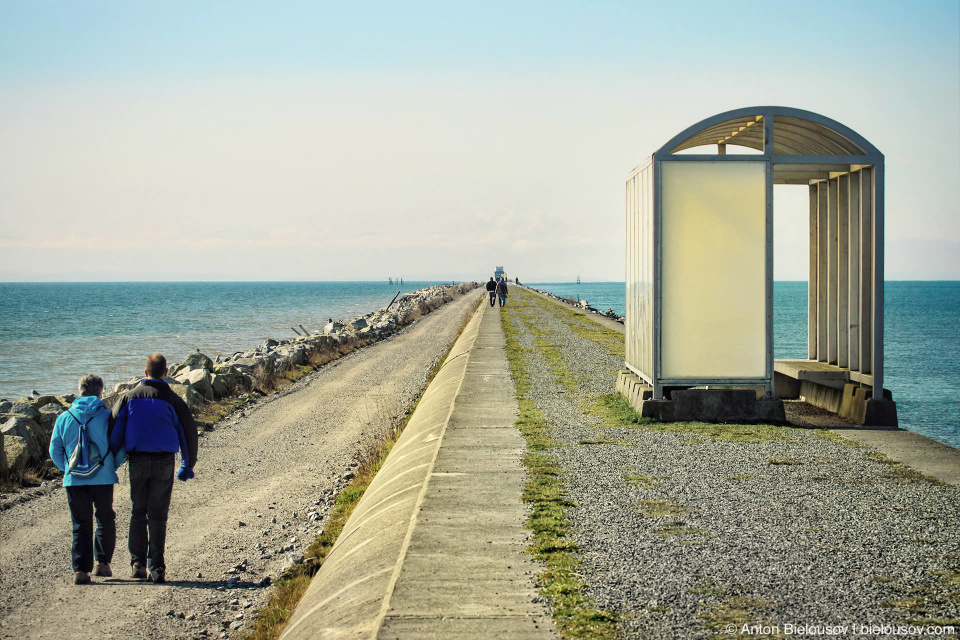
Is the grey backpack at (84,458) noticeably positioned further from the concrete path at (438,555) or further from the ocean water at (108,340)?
the ocean water at (108,340)

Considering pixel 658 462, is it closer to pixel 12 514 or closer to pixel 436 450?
pixel 436 450

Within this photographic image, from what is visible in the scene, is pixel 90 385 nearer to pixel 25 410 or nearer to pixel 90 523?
pixel 90 523

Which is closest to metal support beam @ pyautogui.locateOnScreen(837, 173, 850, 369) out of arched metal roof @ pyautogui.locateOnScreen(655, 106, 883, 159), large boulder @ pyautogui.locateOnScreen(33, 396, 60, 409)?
arched metal roof @ pyautogui.locateOnScreen(655, 106, 883, 159)

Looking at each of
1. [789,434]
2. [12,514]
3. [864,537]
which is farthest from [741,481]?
[12,514]

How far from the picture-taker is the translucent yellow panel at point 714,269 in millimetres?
9594

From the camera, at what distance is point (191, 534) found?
8555mm

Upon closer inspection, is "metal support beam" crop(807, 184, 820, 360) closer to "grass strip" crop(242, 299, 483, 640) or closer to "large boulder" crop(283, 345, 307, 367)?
"grass strip" crop(242, 299, 483, 640)

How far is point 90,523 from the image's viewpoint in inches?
264

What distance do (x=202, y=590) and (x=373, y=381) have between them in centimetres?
1322

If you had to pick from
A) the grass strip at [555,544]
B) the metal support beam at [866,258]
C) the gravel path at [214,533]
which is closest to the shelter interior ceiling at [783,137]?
the metal support beam at [866,258]

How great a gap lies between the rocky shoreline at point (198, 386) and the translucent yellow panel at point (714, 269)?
31.2 ft

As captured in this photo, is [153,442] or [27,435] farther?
[27,435]

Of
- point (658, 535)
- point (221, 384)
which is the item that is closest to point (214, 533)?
point (658, 535)

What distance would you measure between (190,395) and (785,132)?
40.5 ft
